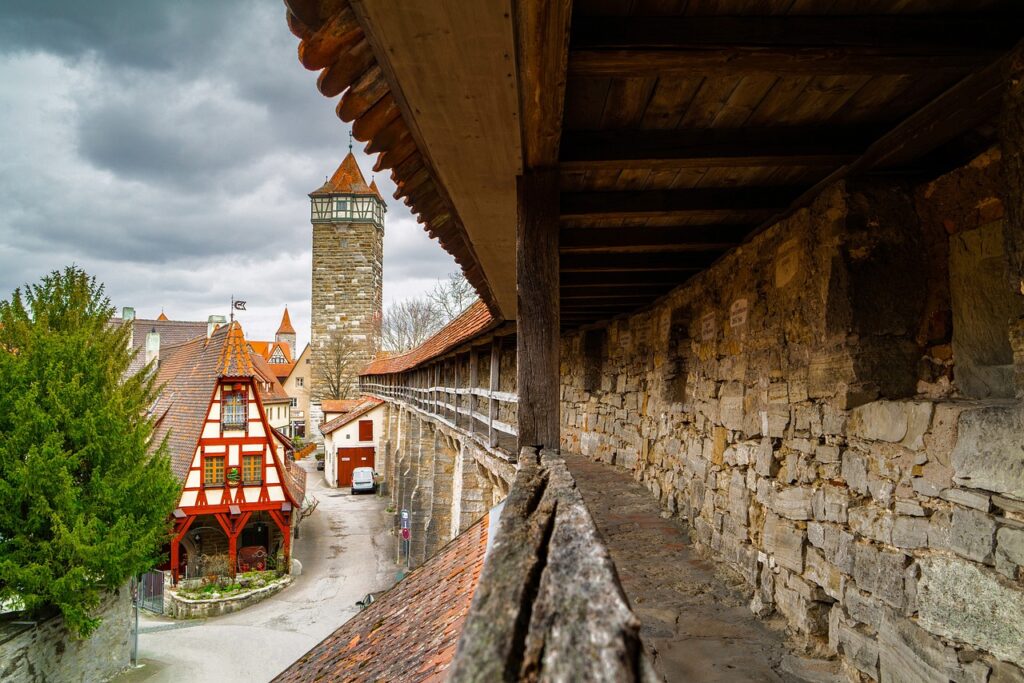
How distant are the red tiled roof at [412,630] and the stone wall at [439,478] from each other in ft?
→ 8.16

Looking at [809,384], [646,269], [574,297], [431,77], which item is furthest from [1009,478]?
[574,297]

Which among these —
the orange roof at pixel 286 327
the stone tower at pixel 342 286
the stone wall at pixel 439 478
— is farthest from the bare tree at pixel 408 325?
the orange roof at pixel 286 327

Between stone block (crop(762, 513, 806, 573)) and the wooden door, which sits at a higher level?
stone block (crop(762, 513, 806, 573))

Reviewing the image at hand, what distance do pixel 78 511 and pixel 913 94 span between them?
13461mm

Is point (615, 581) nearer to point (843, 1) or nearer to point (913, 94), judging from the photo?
point (843, 1)

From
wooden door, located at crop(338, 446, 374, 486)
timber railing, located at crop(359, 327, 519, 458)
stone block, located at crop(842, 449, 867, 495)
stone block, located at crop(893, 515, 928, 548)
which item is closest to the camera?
stone block, located at crop(893, 515, 928, 548)

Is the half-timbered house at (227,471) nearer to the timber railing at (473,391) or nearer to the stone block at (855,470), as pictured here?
the timber railing at (473,391)

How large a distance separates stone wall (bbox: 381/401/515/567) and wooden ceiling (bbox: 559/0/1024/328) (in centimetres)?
295

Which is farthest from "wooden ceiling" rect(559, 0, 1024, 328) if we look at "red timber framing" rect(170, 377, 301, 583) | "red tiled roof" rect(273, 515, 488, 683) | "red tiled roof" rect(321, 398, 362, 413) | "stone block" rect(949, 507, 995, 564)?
"red tiled roof" rect(321, 398, 362, 413)

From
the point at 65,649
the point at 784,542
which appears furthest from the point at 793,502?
the point at 65,649

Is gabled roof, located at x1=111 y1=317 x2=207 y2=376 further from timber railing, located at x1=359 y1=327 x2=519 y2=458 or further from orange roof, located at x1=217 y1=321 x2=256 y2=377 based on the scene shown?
timber railing, located at x1=359 y1=327 x2=519 y2=458

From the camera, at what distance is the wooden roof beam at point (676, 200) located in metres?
3.03

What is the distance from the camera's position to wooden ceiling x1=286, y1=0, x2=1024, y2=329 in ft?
5.00

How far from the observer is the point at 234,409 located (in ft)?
48.7
